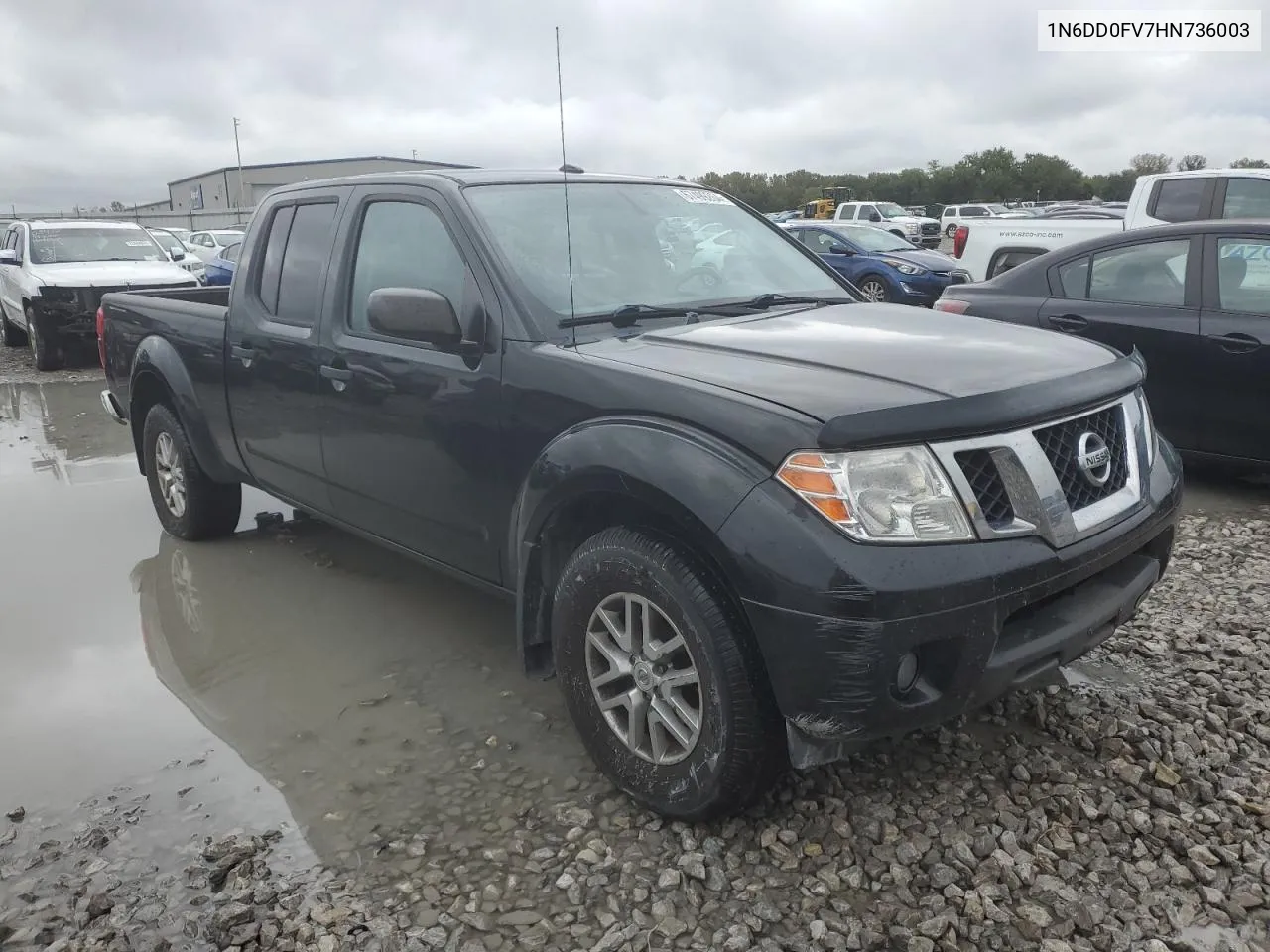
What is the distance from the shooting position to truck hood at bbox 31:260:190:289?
1144 cm

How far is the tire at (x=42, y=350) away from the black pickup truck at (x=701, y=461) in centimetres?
876

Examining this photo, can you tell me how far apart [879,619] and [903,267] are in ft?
43.4

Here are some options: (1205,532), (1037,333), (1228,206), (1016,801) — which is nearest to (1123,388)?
(1037,333)

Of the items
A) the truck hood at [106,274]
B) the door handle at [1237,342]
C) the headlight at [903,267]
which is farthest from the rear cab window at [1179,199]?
the truck hood at [106,274]

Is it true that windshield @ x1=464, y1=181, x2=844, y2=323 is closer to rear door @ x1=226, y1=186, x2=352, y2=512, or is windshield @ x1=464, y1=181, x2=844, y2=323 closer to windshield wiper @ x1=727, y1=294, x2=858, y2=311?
windshield wiper @ x1=727, y1=294, x2=858, y2=311

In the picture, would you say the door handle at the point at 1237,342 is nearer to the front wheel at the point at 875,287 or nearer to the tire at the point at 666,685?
→ the tire at the point at 666,685

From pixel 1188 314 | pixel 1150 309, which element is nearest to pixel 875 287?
pixel 1150 309

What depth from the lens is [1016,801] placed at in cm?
289

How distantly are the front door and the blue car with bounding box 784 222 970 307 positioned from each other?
35.9 ft

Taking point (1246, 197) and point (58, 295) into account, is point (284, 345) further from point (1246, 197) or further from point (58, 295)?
point (1246, 197)

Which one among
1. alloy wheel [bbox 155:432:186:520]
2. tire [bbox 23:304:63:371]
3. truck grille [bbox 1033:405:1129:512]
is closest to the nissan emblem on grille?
truck grille [bbox 1033:405:1129:512]

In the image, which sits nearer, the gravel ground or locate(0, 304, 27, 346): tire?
the gravel ground

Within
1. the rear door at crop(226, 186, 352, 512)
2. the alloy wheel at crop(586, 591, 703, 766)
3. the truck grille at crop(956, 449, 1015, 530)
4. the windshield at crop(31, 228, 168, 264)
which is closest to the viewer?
the truck grille at crop(956, 449, 1015, 530)

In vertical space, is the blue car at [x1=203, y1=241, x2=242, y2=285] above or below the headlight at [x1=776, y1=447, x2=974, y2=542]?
above
